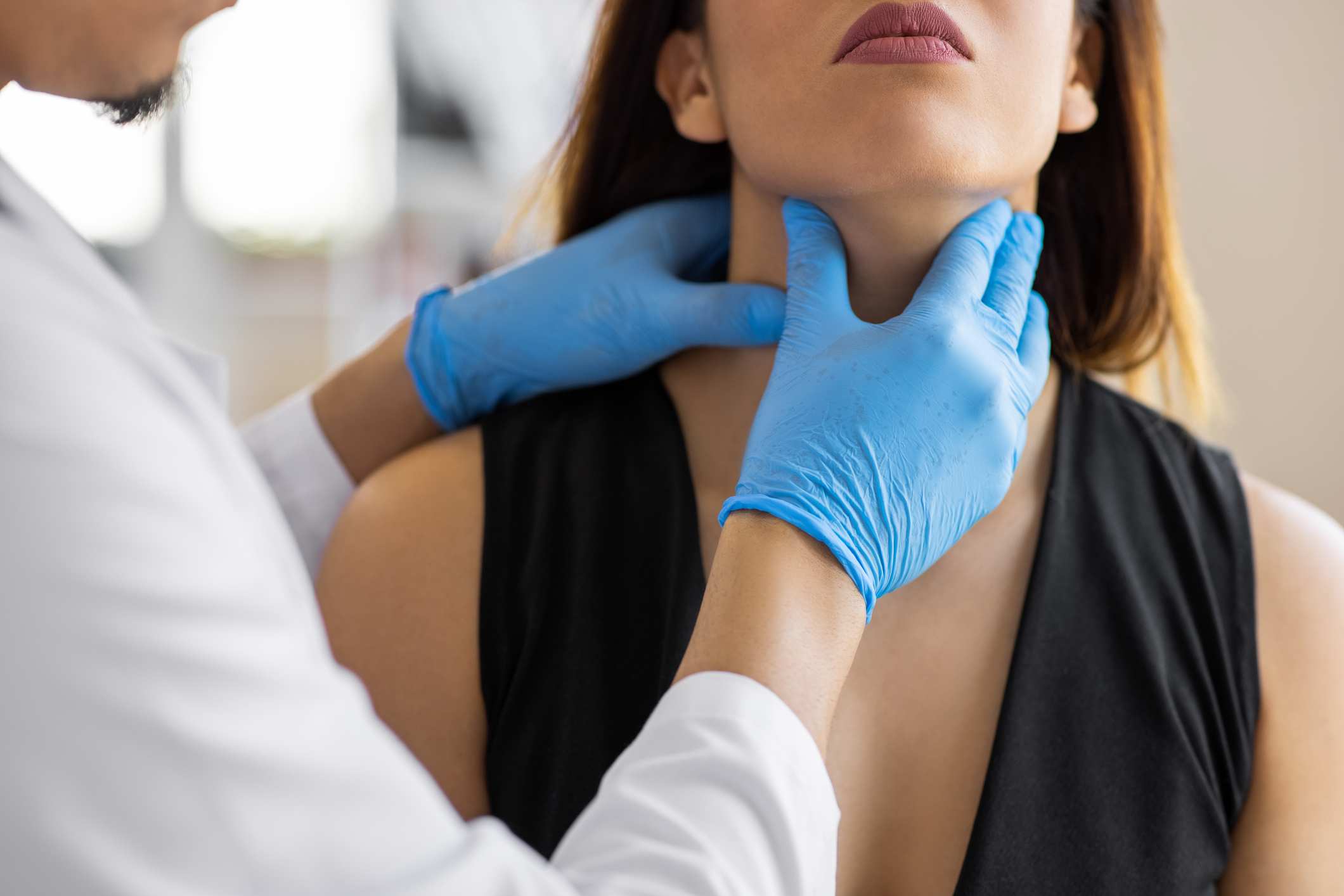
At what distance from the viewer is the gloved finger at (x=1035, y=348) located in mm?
942

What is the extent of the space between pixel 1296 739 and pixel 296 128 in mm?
5350

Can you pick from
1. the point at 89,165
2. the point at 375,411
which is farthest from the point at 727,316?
the point at 89,165

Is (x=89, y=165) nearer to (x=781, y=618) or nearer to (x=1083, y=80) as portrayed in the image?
(x=1083, y=80)

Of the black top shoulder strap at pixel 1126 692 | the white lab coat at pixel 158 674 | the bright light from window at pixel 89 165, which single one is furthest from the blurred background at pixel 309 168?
the white lab coat at pixel 158 674

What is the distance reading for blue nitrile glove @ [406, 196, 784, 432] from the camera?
1068mm

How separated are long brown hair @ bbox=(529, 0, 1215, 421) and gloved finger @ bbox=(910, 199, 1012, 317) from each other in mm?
235

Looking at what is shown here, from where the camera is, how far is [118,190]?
16.6ft

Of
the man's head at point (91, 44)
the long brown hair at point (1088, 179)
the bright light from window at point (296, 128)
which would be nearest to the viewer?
the man's head at point (91, 44)

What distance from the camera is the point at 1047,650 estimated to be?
3.17 ft

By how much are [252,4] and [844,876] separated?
5338 mm

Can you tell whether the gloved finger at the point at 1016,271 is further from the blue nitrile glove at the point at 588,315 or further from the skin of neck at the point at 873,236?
the blue nitrile glove at the point at 588,315

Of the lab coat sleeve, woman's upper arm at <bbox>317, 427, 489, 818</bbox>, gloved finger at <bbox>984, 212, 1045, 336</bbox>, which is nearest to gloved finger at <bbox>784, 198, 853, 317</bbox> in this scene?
gloved finger at <bbox>984, 212, 1045, 336</bbox>

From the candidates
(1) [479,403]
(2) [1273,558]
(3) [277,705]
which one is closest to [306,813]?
(3) [277,705]

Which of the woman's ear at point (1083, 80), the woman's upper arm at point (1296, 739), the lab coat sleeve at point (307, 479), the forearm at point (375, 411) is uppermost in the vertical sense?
the woman's ear at point (1083, 80)
